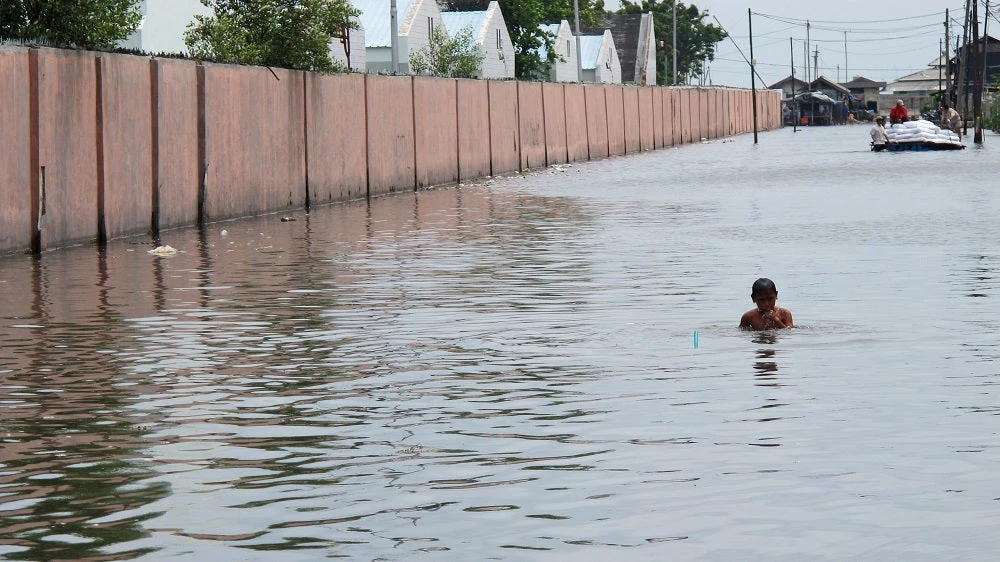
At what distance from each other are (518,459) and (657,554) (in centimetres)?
176

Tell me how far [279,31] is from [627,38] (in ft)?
298

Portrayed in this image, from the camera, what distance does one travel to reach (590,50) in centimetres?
10562

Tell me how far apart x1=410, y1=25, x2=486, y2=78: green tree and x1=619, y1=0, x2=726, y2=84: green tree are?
68.4 meters

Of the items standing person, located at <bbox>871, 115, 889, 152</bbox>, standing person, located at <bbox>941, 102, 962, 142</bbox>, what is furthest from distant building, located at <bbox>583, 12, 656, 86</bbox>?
standing person, located at <bbox>871, 115, 889, 152</bbox>

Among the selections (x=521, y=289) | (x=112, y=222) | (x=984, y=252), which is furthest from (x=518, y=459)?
(x=112, y=222)

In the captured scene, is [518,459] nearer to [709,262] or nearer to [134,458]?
[134,458]

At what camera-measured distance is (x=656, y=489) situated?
739cm

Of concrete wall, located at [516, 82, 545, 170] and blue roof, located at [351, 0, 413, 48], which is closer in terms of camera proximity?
concrete wall, located at [516, 82, 545, 170]

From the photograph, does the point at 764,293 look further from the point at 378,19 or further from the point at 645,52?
the point at 645,52

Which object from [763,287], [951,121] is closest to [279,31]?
[763,287]

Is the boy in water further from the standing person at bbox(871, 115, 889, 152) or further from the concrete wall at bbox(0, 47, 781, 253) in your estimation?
the standing person at bbox(871, 115, 889, 152)

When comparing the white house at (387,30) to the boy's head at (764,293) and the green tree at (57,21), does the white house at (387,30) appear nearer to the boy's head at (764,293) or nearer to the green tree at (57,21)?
the green tree at (57,21)

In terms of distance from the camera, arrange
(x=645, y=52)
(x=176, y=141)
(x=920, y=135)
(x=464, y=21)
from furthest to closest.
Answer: (x=645, y=52)
(x=464, y=21)
(x=920, y=135)
(x=176, y=141)

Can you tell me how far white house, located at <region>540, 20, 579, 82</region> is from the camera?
312ft
